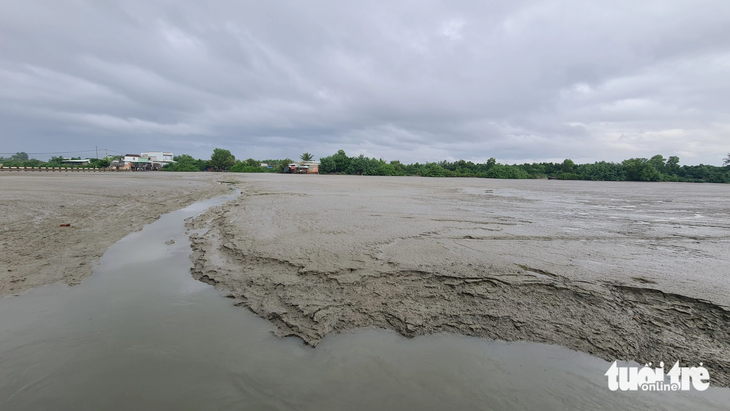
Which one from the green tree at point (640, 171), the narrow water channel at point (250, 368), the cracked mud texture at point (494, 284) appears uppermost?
the green tree at point (640, 171)

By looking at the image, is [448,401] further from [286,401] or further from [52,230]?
[52,230]

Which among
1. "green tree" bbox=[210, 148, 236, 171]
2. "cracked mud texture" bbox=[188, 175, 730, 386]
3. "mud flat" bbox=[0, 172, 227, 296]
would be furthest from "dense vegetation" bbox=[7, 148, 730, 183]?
"cracked mud texture" bbox=[188, 175, 730, 386]

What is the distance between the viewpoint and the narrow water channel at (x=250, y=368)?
205cm

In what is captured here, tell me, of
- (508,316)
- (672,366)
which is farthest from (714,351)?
(508,316)

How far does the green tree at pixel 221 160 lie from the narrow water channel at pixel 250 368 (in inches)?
3321

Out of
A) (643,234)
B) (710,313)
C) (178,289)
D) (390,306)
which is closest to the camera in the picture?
(710,313)

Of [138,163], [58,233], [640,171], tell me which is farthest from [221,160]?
[640,171]

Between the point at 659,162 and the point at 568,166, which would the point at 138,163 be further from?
the point at 659,162

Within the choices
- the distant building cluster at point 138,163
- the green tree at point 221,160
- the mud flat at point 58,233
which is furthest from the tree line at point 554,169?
the mud flat at point 58,233

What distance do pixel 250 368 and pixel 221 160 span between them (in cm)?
8709

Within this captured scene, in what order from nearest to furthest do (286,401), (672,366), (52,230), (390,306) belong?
(286,401) → (672,366) → (390,306) → (52,230)

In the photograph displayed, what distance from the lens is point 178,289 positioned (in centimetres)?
376

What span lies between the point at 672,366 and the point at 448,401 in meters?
1.89

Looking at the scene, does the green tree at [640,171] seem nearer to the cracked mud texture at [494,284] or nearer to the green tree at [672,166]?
the green tree at [672,166]
